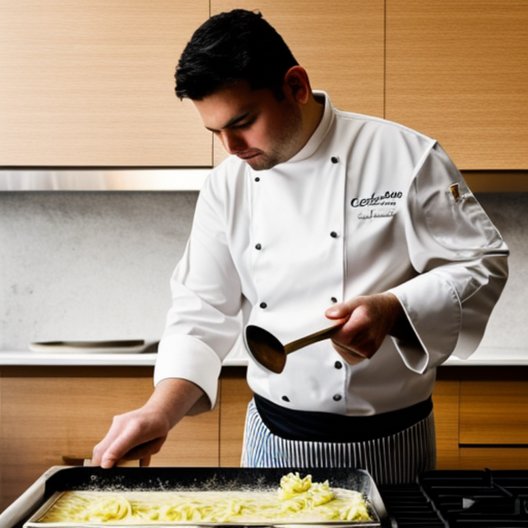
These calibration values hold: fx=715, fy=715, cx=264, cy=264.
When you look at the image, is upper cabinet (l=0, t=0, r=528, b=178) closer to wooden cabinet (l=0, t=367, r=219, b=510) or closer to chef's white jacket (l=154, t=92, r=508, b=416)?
wooden cabinet (l=0, t=367, r=219, b=510)

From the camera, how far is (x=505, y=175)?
9.37 ft

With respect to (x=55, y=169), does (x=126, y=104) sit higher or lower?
higher

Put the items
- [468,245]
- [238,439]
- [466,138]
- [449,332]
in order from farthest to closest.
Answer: [466,138]
[238,439]
[468,245]
[449,332]

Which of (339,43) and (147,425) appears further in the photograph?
(339,43)

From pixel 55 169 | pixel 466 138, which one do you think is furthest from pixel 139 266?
pixel 466 138

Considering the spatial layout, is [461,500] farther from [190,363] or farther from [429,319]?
[190,363]

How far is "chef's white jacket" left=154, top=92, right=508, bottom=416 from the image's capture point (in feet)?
4.63

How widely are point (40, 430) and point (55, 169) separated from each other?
3.37 feet

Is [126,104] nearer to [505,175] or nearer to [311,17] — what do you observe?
[311,17]

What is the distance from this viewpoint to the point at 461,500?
0.97 metres

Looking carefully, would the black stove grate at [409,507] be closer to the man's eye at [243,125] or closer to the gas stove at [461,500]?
the gas stove at [461,500]

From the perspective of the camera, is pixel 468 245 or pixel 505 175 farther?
pixel 505 175

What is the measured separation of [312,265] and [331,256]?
44 millimetres

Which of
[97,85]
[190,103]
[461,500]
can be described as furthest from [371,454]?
[97,85]
